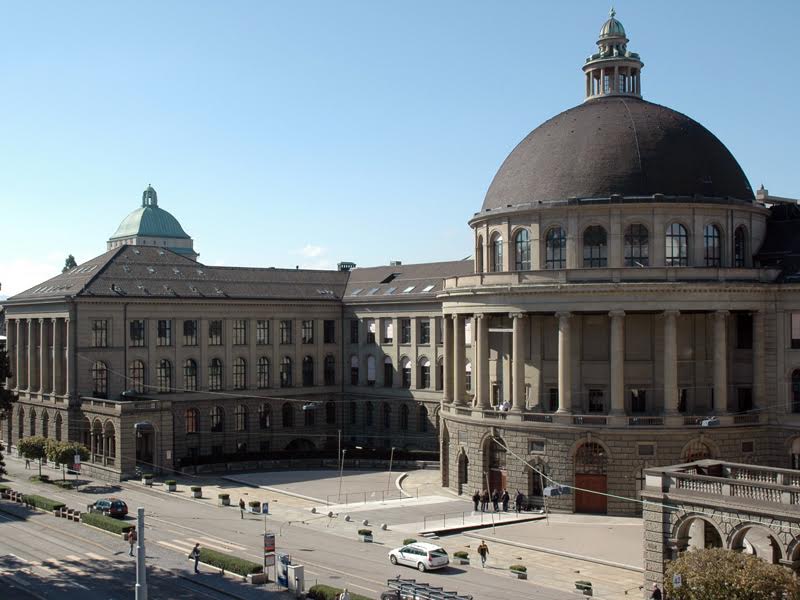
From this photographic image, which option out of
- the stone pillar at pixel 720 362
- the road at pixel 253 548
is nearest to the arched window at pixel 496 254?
the stone pillar at pixel 720 362

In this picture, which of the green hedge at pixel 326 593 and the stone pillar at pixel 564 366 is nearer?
the green hedge at pixel 326 593

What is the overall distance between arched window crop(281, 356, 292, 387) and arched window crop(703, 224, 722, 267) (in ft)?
167

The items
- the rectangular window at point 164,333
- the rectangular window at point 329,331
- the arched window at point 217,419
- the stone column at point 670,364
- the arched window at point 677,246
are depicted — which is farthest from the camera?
the rectangular window at point 329,331

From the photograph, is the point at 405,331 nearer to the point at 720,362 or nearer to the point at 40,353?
the point at 40,353

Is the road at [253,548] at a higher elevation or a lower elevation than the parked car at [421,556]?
lower

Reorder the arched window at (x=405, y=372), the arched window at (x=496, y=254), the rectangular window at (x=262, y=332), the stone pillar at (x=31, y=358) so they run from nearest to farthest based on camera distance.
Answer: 1. the arched window at (x=496, y=254)
2. the stone pillar at (x=31, y=358)
3. the arched window at (x=405, y=372)
4. the rectangular window at (x=262, y=332)

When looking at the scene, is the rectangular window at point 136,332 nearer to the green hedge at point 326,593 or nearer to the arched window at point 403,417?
the arched window at point 403,417

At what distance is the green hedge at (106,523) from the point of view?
215 ft

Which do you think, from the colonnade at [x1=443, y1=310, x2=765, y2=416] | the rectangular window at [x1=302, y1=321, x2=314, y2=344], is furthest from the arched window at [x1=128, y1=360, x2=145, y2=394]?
the colonnade at [x1=443, y1=310, x2=765, y2=416]

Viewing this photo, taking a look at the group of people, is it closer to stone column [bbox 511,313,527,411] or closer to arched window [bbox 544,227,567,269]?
stone column [bbox 511,313,527,411]

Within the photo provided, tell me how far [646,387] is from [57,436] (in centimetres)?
5846

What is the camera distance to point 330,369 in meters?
114

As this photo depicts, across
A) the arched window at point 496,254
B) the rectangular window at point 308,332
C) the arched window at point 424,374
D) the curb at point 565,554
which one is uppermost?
the arched window at point 496,254

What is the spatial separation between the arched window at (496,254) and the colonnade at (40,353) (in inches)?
1655
